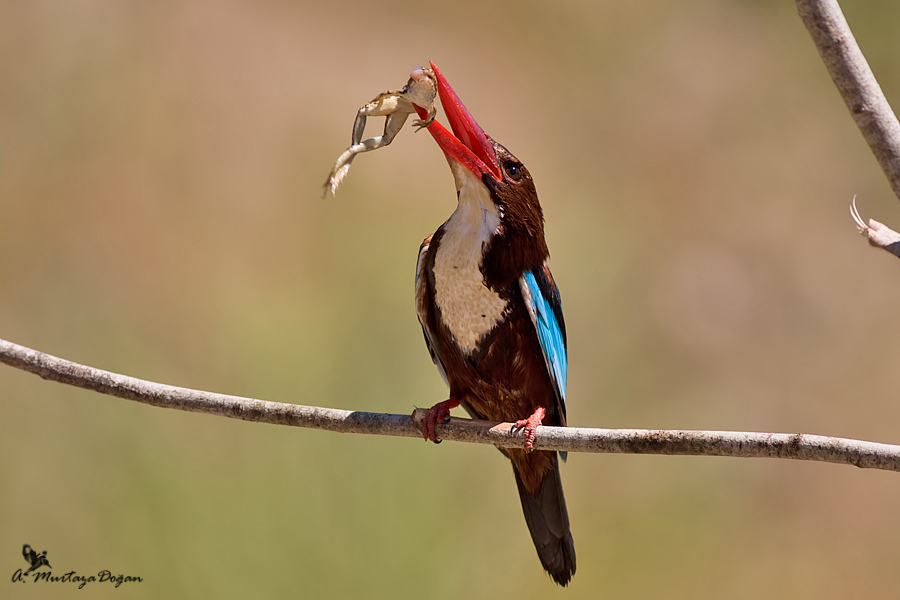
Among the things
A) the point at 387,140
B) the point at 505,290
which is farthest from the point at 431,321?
the point at 387,140

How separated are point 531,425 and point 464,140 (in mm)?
713

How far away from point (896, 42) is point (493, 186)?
368cm

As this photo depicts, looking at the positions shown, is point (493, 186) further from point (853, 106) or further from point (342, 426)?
point (853, 106)

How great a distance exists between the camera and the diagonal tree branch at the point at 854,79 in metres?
1.16

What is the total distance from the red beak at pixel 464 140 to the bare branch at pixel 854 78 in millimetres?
818

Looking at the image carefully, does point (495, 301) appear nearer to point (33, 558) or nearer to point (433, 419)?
point (433, 419)

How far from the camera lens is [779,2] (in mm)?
4707

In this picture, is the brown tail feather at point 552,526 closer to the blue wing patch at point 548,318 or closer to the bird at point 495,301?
the bird at point 495,301

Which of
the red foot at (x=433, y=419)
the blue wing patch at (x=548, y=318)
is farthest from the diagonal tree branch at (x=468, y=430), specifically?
the blue wing patch at (x=548, y=318)

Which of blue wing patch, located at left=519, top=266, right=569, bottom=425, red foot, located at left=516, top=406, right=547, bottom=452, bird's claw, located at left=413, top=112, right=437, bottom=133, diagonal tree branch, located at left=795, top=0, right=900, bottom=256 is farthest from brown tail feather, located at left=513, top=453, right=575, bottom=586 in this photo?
diagonal tree branch, located at left=795, top=0, right=900, bottom=256

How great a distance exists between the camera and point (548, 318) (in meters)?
2.04

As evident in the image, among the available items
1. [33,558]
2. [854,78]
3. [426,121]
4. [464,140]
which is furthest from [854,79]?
[33,558]

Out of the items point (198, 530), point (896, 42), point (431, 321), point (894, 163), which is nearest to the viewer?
point (894, 163)

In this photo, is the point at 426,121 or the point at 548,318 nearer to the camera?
the point at 426,121
